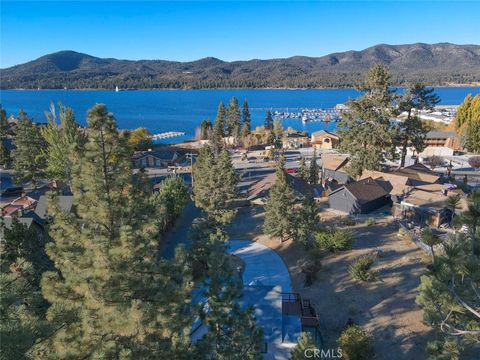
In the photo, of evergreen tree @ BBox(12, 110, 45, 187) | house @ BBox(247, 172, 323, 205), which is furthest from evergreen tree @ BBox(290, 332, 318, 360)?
evergreen tree @ BBox(12, 110, 45, 187)

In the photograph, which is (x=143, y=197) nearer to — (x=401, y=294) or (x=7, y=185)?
(x=401, y=294)

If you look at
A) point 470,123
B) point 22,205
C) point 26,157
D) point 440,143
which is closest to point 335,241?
point 22,205

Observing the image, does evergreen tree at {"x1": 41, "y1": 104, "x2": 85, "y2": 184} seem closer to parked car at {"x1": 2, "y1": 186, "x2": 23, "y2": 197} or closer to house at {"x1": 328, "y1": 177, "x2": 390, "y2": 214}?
parked car at {"x1": 2, "y1": 186, "x2": 23, "y2": 197}

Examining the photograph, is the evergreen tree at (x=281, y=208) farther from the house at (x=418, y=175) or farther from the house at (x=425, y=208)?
the house at (x=418, y=175)

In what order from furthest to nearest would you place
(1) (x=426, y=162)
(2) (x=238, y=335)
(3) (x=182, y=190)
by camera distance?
1. (1) (x=426, y=162)
2. (3) (x=182, y=190)
3. (2) (x=238, y=335)

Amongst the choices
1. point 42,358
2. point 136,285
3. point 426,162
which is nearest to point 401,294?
point 136,285

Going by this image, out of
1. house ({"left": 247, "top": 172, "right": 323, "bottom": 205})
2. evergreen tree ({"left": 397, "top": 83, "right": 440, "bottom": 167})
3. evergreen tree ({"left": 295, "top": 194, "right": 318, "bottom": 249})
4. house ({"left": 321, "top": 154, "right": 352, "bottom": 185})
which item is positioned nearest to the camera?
evergreen tree ({"left": 295, "top": 194, "right": 318, "bottom": 249})

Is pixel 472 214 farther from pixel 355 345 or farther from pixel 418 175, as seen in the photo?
pixel 418 175
